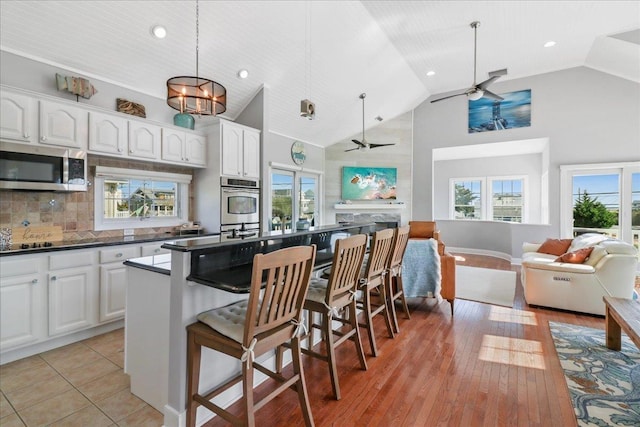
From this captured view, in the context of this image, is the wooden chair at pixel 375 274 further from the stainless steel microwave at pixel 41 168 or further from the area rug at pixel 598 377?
the stainless steel microwave at pixel 41 168

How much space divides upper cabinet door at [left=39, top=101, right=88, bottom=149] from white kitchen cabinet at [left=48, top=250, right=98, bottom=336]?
3.71ft

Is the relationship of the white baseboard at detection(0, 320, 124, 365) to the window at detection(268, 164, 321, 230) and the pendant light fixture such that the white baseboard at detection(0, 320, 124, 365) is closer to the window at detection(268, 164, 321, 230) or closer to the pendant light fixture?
the pendant light fixture

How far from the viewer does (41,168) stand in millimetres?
2961

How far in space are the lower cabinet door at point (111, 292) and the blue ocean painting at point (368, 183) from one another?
5399 mm

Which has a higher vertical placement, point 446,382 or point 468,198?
point 468,198

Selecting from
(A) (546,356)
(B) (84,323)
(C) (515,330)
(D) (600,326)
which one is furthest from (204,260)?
(D) (600,326)

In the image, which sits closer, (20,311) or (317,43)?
(20,311)

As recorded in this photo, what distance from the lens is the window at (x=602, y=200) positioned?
562 cm

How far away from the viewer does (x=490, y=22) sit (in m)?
4.55

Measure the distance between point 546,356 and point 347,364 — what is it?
1.77 m

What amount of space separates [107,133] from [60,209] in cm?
96

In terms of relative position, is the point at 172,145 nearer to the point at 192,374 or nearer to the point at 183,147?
the point at 183,147

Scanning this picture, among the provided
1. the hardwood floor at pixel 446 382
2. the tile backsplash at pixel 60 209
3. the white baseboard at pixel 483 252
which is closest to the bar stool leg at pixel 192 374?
the hardwood floor at pixel 446 382

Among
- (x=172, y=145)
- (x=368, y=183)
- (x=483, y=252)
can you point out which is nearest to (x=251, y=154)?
(x=172, y=145)
